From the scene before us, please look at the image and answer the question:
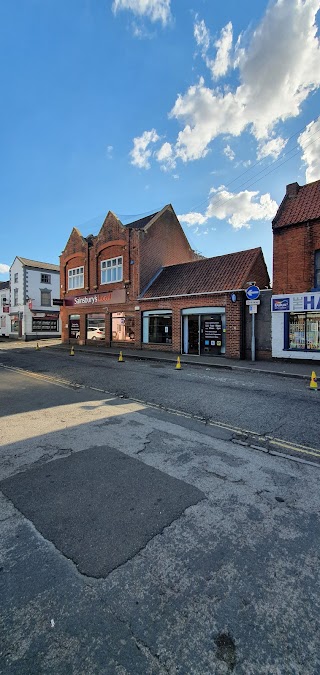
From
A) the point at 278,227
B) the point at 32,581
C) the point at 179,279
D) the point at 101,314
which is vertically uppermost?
the point at 278,227

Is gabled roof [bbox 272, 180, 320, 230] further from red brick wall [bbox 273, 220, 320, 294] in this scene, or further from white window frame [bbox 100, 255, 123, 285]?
white window frame [bbox 100, 255, 123, 285]

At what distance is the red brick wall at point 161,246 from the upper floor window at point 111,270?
2.32 m

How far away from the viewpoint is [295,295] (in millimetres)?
14438

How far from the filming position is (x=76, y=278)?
92.9 feet

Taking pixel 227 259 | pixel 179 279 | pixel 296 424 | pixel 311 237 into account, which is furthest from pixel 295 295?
pixel 296 424

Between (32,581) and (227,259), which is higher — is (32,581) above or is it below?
below

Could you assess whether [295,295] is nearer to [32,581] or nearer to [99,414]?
[99,414]

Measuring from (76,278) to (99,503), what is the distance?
89.4ft

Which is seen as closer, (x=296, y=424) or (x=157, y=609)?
(x=157, y=609)

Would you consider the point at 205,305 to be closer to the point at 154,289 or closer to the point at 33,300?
the point at 154,289

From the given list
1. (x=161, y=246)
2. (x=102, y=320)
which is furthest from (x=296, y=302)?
(x=102, y=320)

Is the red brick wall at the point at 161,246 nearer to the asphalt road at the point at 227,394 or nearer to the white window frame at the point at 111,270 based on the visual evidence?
the white window frame at the point at 111,270

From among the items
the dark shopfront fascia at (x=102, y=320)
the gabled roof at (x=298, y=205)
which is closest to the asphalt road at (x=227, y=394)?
the gabled roof at (x=298, y=205)

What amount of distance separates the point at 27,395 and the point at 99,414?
10.1 feet
